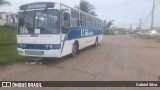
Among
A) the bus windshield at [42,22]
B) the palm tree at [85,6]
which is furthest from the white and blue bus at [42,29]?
the palm tree at [85,6]

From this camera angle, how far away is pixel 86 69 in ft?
38.2

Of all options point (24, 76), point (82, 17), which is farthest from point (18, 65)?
point (82, 17)

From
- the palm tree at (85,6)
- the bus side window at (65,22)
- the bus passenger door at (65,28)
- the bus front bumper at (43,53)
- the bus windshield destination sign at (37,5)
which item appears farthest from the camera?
the palm tree at (85,6)

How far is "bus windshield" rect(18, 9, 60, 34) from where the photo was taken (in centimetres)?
1312

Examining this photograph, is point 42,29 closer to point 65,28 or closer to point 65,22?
point 65,28

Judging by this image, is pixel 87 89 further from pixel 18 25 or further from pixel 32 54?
pixel 18 25

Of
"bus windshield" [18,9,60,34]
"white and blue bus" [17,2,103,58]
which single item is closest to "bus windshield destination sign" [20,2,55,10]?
"white and blue bus" [17,2,103,58]

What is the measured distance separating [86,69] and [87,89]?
359cm

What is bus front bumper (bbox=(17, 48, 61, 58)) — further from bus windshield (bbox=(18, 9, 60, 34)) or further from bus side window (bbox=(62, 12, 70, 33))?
bus side window (bbox=(62, 12, 70, 33))

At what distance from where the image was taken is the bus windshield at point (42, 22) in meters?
13.1

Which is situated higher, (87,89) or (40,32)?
(40,32)

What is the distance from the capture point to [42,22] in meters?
13.2

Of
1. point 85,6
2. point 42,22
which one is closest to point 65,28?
point 42,22

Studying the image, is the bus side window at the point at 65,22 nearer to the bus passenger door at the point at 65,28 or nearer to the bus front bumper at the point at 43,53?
the bus passenger door at the point at 65,28
